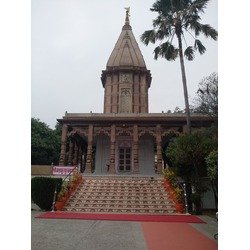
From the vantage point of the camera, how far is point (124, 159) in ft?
64.8

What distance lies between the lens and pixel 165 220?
29.7 ft

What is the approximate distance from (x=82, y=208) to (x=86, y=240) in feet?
19.1

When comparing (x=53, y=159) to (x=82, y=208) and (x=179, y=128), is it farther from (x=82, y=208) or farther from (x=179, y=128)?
(x=82, y=208)

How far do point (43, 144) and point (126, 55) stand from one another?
11.1 meters

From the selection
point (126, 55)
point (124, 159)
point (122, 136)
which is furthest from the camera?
point (126, 55)

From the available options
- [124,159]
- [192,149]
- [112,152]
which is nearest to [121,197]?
[192,149]

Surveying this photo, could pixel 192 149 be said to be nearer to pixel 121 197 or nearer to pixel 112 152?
pixel 121 197

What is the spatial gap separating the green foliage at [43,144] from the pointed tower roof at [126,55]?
9503 millimetres

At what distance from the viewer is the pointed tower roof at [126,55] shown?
25.2 meters

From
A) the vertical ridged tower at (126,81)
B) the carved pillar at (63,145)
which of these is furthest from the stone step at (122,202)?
the vertical ridged tower at (126,81)

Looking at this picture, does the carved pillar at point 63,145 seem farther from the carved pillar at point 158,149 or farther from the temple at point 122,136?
the carved pillar at point 158,149

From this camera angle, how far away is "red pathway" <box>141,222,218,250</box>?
5504 mm
